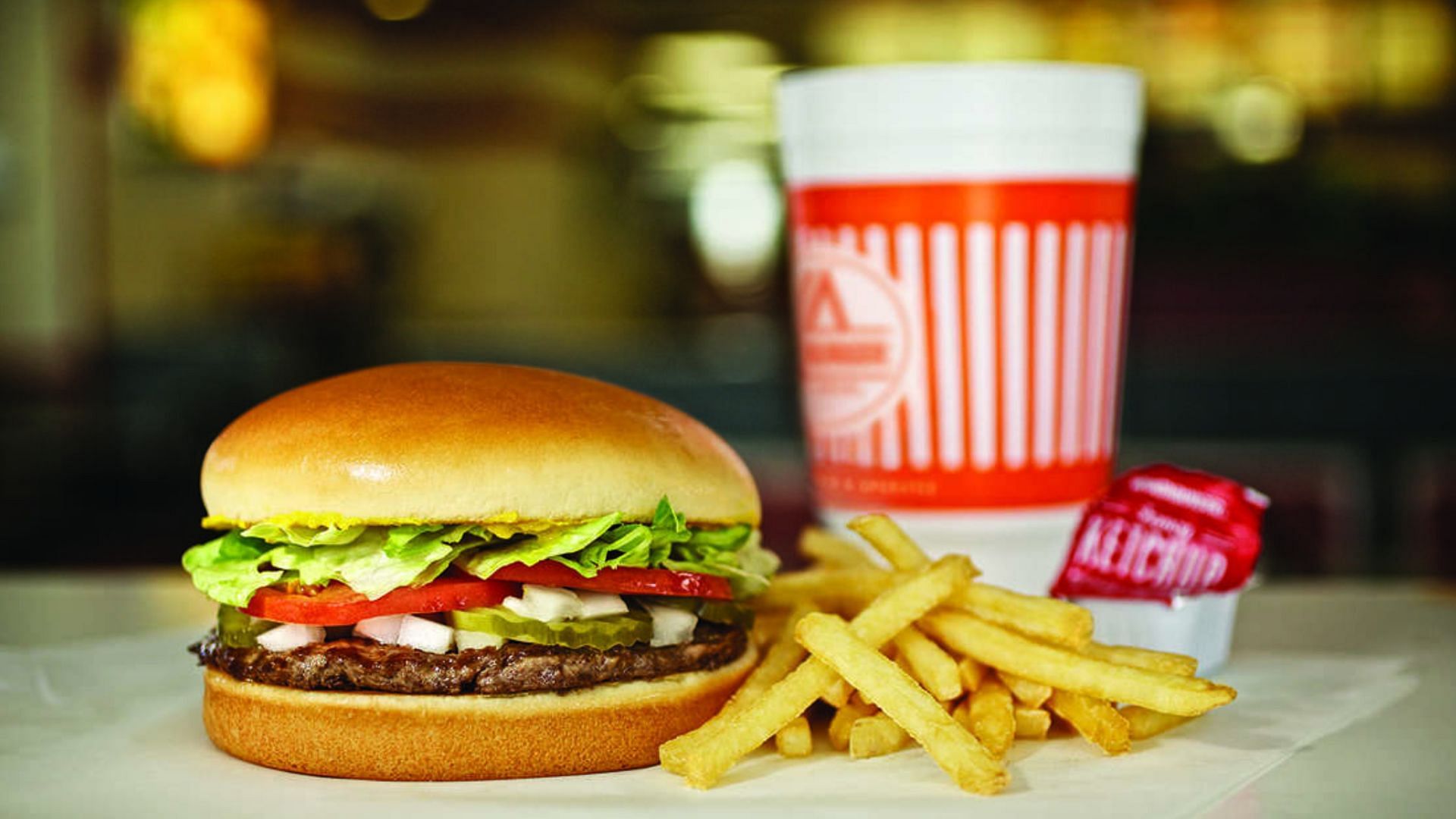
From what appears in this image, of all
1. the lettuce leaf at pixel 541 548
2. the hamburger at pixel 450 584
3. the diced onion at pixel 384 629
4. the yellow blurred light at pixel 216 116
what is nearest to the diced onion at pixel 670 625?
the hamburger at pixel 450 584

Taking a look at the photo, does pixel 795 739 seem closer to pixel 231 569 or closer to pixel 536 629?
pixel 536 629

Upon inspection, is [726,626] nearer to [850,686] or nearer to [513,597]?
[850,686]

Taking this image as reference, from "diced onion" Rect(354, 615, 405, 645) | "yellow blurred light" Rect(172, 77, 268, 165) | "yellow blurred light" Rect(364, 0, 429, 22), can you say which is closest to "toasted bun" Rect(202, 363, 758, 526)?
"diced onion" Rect(354, 615, 405, 645)

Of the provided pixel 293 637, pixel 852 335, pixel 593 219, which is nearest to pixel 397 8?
pixel 593 219

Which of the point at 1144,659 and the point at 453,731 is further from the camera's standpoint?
the point at 1144,659

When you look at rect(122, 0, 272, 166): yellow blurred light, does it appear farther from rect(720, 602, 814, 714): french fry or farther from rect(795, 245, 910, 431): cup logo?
rect(720, 602, 814, 714): french fry

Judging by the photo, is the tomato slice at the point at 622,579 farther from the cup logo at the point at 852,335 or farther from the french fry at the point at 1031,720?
the cup logo at the point at 852,335

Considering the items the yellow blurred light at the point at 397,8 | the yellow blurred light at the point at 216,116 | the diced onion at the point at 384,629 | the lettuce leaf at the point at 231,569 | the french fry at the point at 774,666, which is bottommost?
the french fry at the point at 774,666
